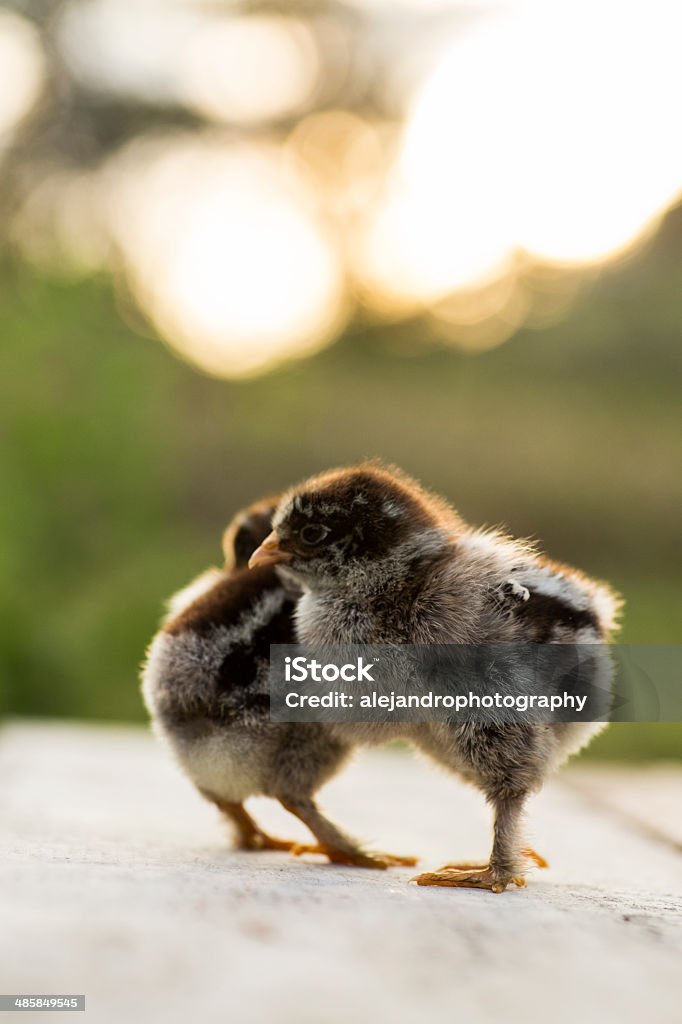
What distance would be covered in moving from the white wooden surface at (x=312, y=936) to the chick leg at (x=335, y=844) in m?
0.06

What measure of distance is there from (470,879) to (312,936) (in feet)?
1.75

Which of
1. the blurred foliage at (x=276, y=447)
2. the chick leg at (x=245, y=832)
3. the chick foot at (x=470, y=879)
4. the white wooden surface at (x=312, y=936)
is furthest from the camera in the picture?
the blurred foliage at (x=276, y=447)

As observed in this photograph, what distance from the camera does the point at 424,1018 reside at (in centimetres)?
91

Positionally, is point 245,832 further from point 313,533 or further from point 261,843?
point 313,533

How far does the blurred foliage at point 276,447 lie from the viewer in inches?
197

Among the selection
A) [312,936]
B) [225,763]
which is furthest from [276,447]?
[312,936]

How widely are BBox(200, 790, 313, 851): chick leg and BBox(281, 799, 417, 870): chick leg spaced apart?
15 cm

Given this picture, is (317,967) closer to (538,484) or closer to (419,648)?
(419,648)

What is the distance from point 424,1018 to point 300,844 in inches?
41.4

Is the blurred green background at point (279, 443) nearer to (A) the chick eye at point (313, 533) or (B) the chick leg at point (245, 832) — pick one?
(B) the chick leg at point (245, 832)

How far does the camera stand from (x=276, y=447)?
6.99m

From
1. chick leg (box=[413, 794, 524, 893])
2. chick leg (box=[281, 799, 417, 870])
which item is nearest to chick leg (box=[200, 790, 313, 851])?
chick leg (box=[281, 799, 417, 870])

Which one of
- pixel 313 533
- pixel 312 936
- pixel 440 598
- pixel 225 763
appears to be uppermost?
pixel 313 533

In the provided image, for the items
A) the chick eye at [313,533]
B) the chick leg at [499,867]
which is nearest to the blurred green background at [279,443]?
the chick eye at [313,533]
